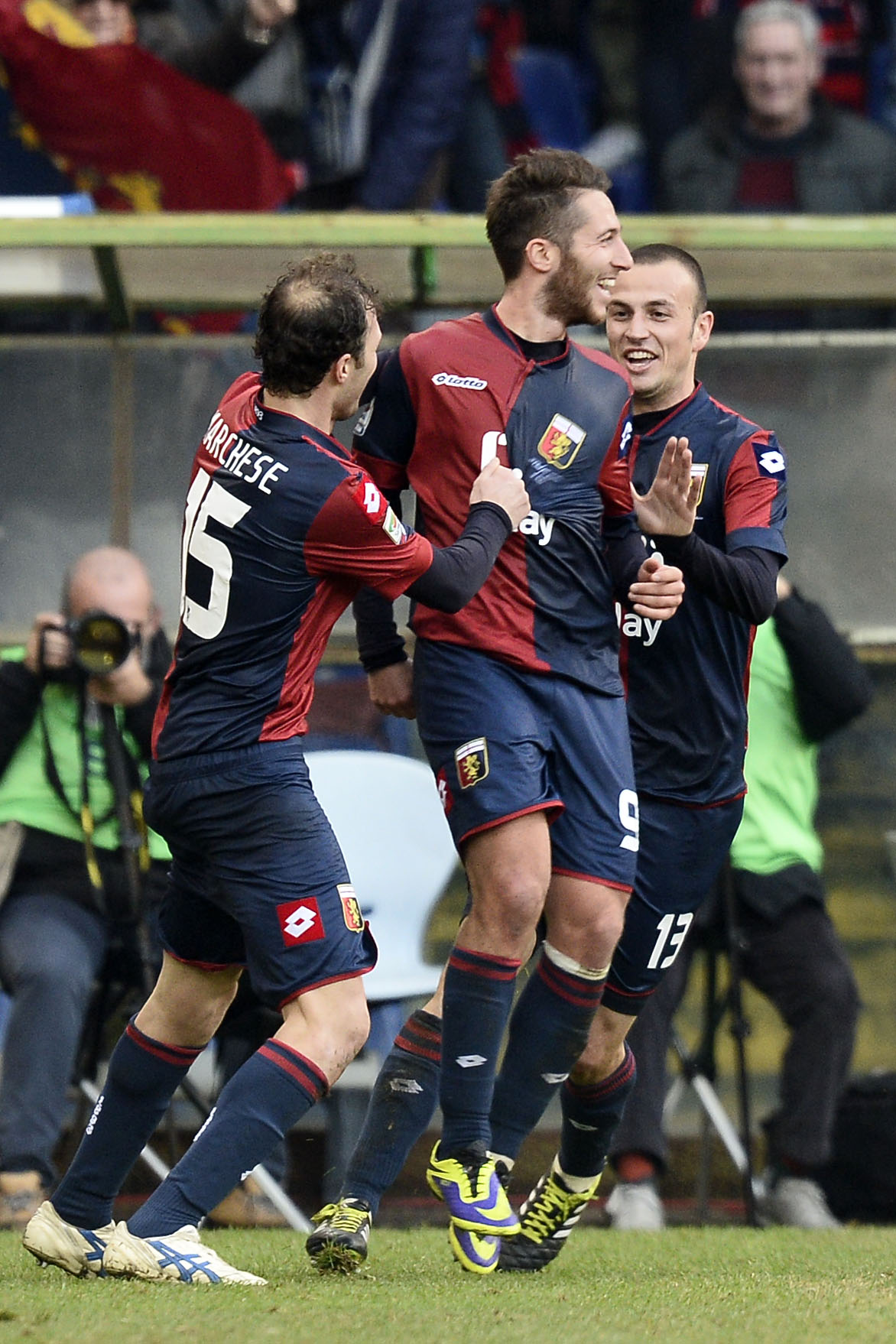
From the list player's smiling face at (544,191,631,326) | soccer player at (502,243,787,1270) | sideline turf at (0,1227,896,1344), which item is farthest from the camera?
soccer player at (502,243,787,1270)

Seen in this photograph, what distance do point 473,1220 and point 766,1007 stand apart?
329 cm

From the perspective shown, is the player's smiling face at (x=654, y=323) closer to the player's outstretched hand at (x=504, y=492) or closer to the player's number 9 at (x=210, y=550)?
the player's outstretched hand at (x=504, y=492)

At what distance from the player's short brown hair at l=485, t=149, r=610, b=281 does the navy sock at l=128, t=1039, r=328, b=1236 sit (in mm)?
1880

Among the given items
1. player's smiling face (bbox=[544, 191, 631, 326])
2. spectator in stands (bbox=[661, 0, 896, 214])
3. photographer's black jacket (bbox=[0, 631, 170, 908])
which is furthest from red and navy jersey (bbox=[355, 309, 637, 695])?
spectator in stands (bbox=[661, 0, 896, 214])

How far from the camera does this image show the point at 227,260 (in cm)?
688

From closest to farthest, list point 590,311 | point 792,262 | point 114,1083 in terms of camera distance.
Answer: point 114,1083 → point 590,311 → point 792,262

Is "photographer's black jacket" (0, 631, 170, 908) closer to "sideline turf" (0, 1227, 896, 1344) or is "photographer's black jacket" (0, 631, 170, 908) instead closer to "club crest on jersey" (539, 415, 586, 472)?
"sideline turf" (0, 1227, 896, 1344)

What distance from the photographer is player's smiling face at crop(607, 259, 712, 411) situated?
15.4ft

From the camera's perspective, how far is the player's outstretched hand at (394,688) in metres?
4.45

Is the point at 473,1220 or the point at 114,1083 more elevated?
the point at 114,1083

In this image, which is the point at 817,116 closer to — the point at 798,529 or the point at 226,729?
the point at 798,529

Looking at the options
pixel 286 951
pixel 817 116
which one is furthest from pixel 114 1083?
pixel 817 116

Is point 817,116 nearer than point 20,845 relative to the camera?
No

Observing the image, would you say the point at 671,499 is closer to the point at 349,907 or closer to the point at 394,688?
the point at 394,688
